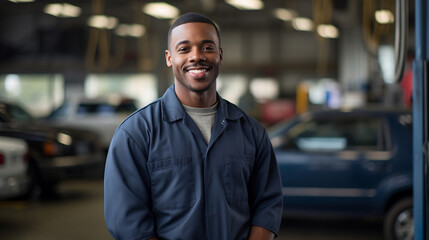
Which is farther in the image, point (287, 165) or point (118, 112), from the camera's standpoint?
point (118, 112)

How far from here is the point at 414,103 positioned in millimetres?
3541

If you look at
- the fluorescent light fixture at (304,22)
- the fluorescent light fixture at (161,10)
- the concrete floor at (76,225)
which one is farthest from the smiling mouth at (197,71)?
the fluorescent light fixture at (304,22)

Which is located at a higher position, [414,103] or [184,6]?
[184,6]

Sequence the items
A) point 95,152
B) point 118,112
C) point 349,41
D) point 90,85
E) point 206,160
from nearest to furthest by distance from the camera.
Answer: point 206,160 < point 95,152 < point 118,112 < point 349,41 < point 90,85

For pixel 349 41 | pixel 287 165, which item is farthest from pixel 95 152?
pixel 349 41

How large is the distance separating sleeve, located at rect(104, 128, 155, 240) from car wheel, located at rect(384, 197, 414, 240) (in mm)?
4261

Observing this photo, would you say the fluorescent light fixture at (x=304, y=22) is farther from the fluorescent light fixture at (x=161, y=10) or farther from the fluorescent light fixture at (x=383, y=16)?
the fluorescent light fixture at (x=383, y=16)

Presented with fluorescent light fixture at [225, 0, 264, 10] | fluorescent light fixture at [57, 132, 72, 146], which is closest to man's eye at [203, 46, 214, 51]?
fluorescent light fixture at [57, 132, 72, 146]

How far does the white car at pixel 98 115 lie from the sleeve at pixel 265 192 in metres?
10.2

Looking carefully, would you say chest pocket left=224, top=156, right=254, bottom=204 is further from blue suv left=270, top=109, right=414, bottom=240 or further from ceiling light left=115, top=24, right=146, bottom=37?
ceiling light left=115, top=24, right=146, bottom=37

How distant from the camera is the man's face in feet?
7.02

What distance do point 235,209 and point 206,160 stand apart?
0.78 ft

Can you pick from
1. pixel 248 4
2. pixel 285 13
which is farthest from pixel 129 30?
pixel 248 4

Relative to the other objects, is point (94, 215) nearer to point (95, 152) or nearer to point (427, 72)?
point (95, 152)
